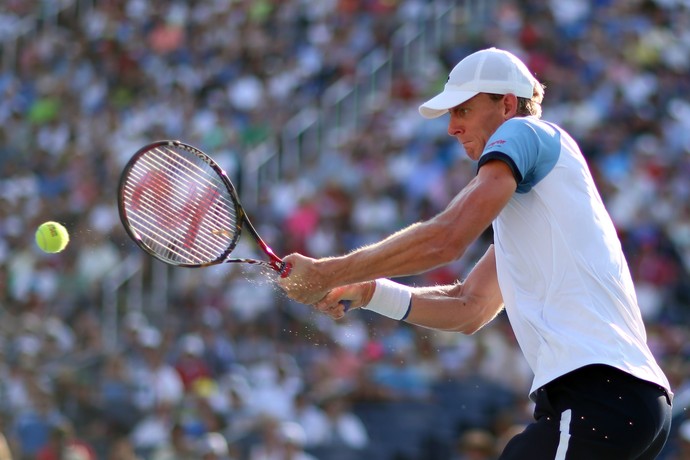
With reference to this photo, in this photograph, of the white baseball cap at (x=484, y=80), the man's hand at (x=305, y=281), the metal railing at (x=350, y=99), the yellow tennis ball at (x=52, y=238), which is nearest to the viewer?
the man's hand at (x=305, y=281)

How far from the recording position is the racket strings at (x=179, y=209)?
16.4ft

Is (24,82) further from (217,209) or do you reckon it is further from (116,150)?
(217,209)

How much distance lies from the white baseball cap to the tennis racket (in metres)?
0.96

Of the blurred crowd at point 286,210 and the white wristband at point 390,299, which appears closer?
the white wristband at point 390,299

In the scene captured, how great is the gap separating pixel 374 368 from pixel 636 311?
654cm

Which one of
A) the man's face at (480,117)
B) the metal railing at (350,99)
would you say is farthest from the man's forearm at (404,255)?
the metal railing at (350,99)

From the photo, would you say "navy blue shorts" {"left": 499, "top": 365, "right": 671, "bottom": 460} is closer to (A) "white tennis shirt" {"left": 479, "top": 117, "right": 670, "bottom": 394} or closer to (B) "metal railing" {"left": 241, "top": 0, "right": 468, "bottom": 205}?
(A) "white tennis shirt" {"left": 479, "top": 117, "right": 670, "bottom": 394}

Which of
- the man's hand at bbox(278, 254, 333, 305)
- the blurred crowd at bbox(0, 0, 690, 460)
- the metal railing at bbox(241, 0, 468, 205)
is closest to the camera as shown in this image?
the man's hand at bbox(278, 254, 333, 305)

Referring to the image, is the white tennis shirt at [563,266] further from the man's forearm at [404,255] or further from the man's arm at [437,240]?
the man's forearm at [404,255]

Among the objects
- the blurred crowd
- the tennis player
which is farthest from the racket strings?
the blurred crowd

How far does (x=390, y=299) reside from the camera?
16.0 feet

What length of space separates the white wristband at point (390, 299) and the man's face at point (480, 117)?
0.74 meters

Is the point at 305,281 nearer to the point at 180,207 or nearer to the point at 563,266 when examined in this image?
the point at 563,266

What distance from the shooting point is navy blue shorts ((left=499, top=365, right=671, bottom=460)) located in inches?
156
